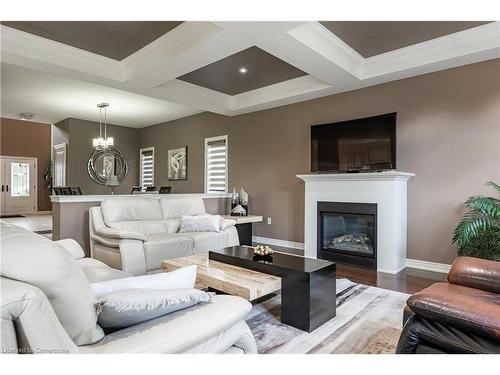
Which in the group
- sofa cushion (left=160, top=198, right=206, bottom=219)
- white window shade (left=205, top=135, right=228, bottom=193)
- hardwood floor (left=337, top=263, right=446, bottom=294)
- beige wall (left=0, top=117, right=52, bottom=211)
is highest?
beige wall (left=0, top=117, right=52, bottom=211)

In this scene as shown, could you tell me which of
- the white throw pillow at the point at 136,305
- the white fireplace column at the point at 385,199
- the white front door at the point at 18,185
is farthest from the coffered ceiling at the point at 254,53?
the white front door at the point at 18,185

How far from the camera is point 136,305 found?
1.19 m

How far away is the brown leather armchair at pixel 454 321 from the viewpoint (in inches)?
55.7

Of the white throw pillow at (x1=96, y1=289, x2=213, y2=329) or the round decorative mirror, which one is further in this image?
the round decorative mirror

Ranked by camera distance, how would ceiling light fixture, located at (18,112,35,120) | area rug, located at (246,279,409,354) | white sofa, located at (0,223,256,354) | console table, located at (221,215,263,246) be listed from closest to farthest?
white sofa, located at (0,223,256,354), area rug, located at (246,279,409,354), console table, located at (221,215,263,246), ceiling light fixture, located at (18,112,35,120)

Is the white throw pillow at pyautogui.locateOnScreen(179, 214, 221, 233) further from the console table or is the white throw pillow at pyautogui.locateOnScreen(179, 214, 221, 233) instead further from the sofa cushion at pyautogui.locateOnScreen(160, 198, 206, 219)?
the console table

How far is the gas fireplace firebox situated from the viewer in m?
4.20

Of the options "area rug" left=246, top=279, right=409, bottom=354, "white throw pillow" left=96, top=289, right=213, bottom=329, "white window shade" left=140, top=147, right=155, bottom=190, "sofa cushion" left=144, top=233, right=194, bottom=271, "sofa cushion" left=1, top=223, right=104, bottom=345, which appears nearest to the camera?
"sofa cushion" left=1, top=223, right=104, bottom=345

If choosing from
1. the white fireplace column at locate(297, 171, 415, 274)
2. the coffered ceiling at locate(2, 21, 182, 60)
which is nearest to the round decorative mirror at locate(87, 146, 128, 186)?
the coffered ceiling at locate(2, 21, 182, 60)

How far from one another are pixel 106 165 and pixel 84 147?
712mm

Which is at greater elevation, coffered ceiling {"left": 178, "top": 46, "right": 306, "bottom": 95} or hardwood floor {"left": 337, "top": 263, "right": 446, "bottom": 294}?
coffered ceiling {"left": 178, "top": 46, "right": 306, "bottom": 95}

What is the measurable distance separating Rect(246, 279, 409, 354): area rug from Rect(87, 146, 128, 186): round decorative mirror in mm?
6553

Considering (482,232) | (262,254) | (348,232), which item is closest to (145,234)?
(262,254)
